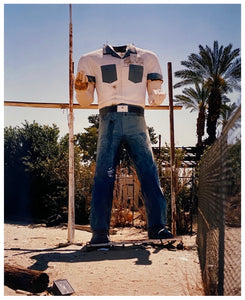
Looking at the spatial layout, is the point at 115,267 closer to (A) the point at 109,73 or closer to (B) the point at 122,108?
(B) the point at 122,108

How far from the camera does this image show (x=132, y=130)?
5.77 meters

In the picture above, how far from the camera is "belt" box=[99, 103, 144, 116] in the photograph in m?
5.76

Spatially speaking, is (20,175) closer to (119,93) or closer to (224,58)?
(119,93)

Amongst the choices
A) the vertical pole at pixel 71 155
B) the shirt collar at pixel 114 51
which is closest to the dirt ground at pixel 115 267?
the vertical pole at pixel 71 155

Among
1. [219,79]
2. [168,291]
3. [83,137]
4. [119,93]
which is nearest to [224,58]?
[219,79]

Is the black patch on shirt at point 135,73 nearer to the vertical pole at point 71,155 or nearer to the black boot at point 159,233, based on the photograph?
the vertical pole at point 71,155

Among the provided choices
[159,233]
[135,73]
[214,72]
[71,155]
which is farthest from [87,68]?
[214,72]

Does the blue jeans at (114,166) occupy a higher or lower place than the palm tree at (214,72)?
lower

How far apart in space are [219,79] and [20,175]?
393 inches

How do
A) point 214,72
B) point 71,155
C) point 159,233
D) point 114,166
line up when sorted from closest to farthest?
point 159,233 → point 114,166 → point 71,155 → point 214,72

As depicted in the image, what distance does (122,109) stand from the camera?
576 centimetres

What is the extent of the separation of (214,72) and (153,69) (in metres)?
12.2

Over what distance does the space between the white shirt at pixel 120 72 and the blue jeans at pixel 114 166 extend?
0.88ft

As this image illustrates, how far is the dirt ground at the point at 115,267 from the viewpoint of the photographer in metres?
3.64
